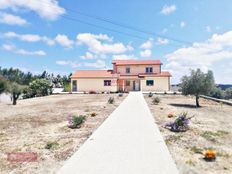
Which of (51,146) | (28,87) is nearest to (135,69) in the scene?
(28,87)

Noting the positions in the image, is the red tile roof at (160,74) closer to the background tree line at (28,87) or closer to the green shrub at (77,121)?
the background tree line at (28,87)

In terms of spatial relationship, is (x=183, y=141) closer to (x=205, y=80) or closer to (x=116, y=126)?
(x=116, y=126)

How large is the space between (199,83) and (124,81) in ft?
74.9

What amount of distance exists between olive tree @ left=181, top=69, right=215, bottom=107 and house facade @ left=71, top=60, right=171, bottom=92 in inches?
807

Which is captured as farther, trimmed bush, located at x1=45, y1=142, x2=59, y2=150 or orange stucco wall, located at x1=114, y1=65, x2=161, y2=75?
orange stucco wall, located at x1=114, y1=65, x2=161, y2=75

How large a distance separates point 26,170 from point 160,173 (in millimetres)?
2845

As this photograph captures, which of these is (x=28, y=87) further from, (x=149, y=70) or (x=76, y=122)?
(x=76, y=122)

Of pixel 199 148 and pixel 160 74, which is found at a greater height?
pixel 160 74

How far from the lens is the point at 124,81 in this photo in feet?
142

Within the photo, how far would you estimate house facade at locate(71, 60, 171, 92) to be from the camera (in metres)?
42.1

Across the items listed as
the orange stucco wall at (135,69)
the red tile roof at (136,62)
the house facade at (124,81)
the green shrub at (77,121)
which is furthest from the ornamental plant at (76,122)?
the red tile roof at (136,62)

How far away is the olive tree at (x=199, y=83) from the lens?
21.2m

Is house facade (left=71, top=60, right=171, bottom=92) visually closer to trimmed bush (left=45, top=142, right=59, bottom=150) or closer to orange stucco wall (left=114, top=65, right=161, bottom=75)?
orange stucco wall (left=114, top=65, right=161, bottom=75)

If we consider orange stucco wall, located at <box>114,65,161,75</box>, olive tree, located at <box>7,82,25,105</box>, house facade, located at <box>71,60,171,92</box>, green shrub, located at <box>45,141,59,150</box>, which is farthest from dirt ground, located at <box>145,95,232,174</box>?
orange stucco wall, located at <box>114,65,161,75</box>
